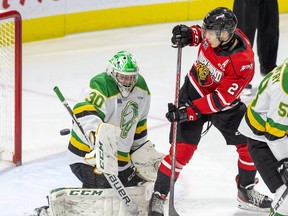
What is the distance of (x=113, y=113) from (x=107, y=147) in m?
0.27

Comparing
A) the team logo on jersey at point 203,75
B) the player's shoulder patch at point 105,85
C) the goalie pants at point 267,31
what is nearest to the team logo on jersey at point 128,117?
the player's shoulder patch at point 105,85

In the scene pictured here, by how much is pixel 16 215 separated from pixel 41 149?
1034 millimetres

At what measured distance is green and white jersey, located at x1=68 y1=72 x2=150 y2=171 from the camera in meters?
3.83

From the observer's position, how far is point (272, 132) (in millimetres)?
3344

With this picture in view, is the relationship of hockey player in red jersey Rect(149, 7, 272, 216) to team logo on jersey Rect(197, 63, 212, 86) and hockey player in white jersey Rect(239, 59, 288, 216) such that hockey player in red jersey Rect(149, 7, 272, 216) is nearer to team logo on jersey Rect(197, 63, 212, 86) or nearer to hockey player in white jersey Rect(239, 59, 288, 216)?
team logo on jersey Rect(197, 63, 212, 86)

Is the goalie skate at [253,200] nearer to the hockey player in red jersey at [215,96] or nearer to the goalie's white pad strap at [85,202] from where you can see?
the hockey player in red jersey at [215,96]

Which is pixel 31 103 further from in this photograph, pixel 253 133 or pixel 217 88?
pixel 253 133

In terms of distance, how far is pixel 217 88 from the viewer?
3.97m

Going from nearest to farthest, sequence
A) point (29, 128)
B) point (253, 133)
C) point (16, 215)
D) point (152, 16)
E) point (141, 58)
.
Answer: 1. point (253, 133)
2. point (16, 215)
3. point (29, 128)
4. point (141, 58)
5. point (152, 16)

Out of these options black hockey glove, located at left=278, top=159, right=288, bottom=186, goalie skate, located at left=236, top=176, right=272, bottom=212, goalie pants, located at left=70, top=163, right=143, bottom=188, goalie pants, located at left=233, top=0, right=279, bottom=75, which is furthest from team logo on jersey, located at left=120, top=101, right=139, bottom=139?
goalie pants, located at left=233, top=0, right=279, bottom=75

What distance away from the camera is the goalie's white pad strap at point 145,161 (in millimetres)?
4133

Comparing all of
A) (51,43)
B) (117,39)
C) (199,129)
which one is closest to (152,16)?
(117,39)

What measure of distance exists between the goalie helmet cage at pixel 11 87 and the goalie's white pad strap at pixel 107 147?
4.00 ft

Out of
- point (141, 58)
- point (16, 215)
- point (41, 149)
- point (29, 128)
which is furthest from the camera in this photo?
point (141, 58)
